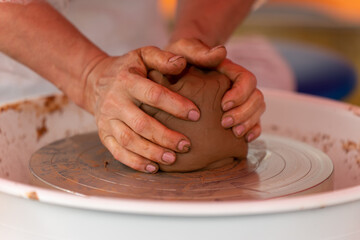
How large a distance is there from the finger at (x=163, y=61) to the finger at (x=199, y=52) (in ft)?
0.27

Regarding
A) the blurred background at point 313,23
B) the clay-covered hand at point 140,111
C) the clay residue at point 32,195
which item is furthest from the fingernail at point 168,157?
the blurred background at point 313,23

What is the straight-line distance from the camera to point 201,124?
0.90 meters

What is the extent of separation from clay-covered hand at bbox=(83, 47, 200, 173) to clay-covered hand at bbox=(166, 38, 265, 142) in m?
0.08

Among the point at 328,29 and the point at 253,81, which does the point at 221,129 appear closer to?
the point at 253,81

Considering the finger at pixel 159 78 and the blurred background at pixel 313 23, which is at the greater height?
the finger at pixel 159 78

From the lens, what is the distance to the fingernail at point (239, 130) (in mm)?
935

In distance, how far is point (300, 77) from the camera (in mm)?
2055

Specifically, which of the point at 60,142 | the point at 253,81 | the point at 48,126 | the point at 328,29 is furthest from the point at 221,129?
the point at 328,29

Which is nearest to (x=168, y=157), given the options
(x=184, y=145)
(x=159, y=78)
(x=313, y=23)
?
(x=184, y=145)

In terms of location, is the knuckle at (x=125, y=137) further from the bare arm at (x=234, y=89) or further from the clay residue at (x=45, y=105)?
the clay residue at (x=45, y=105)

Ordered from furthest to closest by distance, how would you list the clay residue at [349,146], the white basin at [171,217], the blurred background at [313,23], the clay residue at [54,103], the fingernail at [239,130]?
1. the blurred background at [313,23]
2. the clay residue at [54,103]
3. the clay residue at [349,146]
4. the fingernail at [239,130]
5. the white basin at [171,217]

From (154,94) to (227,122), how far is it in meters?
0.15

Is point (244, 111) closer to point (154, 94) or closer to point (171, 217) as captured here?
point (154, 94)

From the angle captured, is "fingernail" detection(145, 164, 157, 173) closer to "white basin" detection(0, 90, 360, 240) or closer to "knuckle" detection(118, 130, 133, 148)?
"knuckle" detection(118, 130, 133, 148)
